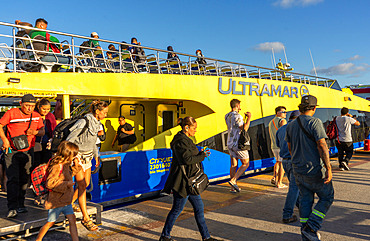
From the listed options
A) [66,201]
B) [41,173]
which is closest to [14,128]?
[41,173]

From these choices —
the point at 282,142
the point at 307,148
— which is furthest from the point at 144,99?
the point at 307,148

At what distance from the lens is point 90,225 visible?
4441mm

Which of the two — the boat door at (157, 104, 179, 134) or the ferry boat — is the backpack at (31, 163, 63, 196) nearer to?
the ferry boat

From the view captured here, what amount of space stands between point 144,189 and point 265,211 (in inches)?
112

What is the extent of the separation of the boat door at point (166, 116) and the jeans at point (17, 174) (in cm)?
472

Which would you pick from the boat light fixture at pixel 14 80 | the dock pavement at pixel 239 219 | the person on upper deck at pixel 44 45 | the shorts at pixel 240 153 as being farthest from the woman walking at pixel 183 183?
the person on upper deck at pixel 44 45

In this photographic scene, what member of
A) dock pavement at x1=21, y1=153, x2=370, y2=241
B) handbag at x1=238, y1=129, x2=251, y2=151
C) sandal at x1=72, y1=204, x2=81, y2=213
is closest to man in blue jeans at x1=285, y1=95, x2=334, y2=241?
dock pavement at x1=21, y1=153, x2=370, y2=241

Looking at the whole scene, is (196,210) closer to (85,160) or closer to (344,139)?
(85,160)

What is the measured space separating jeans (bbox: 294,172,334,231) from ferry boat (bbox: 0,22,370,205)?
12.9 feet

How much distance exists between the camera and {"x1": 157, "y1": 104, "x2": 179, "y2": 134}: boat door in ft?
29.7

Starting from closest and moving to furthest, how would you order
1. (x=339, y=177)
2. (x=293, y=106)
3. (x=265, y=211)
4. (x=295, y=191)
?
(x=295, y=191), (x=265, y=211), (x=339, y=177), (x=293, y=106)

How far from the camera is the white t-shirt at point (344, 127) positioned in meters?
9.11

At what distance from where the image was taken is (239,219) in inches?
197

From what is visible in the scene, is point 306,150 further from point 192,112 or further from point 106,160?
point 192,112
